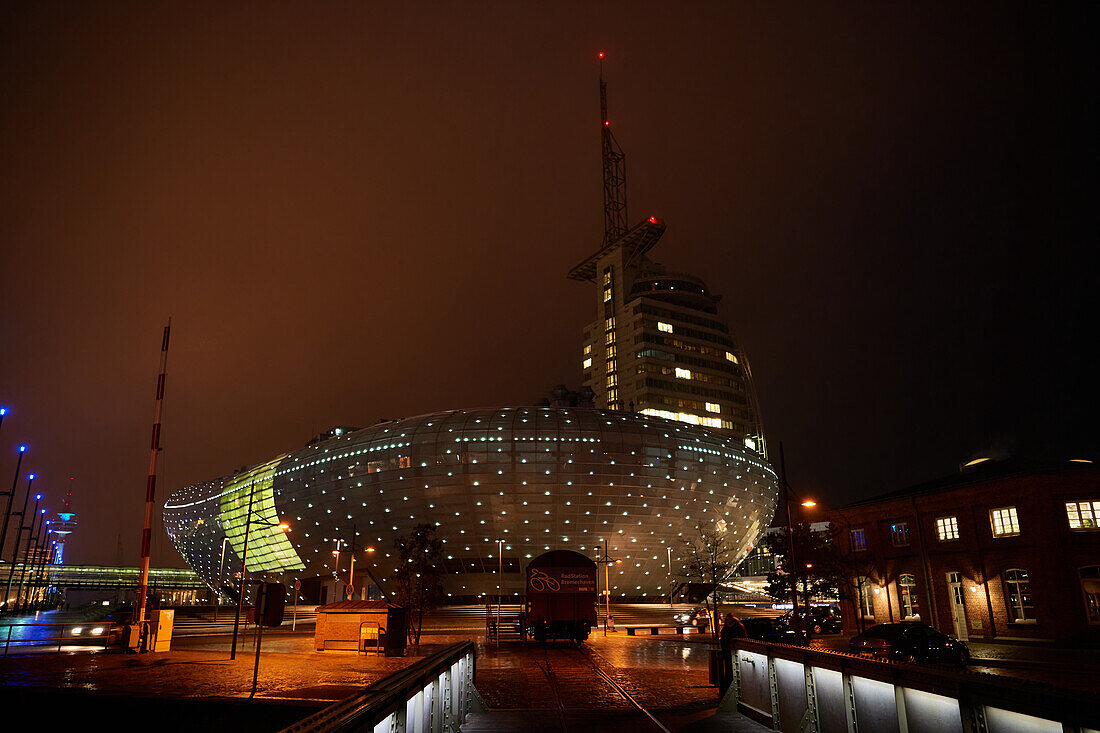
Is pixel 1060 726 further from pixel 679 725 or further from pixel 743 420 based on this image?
pixel 743 420

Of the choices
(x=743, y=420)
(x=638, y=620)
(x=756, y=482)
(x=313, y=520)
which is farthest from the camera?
(x=743, y=420)

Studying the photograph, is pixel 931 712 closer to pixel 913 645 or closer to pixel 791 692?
pixel 791 692

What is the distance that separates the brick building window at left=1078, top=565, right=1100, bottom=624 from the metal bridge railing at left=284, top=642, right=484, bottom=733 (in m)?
30.6

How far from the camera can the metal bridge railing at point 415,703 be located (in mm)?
4473

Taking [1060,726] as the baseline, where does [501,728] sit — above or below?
below

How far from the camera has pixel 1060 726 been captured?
4883mm

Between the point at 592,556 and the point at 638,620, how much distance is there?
27372 millimetres

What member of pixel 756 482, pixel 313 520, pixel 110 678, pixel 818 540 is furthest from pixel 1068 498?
pixel 313 520

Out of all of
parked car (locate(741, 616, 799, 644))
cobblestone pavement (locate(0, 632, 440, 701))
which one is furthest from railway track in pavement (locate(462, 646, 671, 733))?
parked car (locate(741, 616, 799, 644))

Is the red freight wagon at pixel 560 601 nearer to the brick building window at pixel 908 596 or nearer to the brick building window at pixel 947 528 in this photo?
the brick building window at pixel 908 596

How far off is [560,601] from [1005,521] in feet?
76.4

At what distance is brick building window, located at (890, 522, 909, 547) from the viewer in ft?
126

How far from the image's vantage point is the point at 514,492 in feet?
306

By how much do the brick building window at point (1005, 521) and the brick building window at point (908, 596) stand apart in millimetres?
5694
